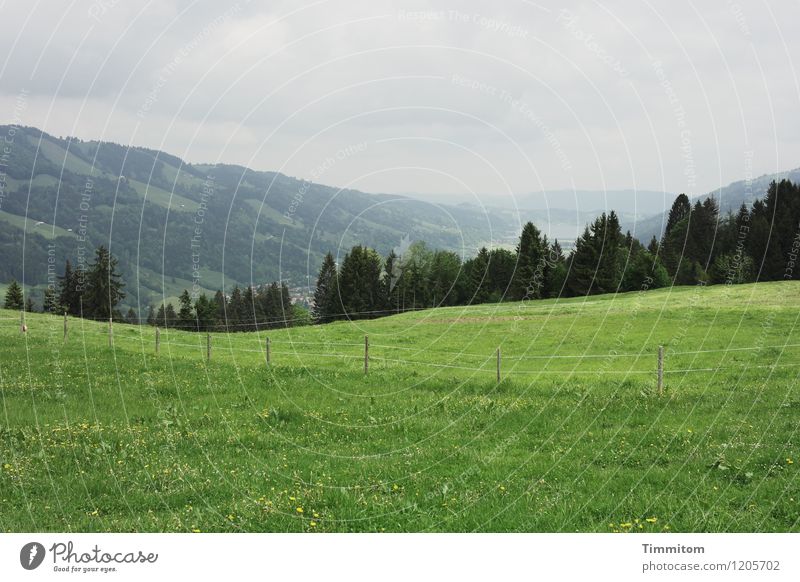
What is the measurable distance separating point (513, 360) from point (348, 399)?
20015 millimetres

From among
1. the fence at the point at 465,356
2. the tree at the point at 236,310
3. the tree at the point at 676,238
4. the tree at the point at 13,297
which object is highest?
the tree at the point at 676,238

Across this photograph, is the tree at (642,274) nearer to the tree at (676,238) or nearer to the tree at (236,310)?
the tree at (676,238)

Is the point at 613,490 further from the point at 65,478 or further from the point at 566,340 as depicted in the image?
the point at 566,340

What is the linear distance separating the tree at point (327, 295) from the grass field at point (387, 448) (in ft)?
216

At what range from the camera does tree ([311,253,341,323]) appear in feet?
331

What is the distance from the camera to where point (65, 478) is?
487 inches

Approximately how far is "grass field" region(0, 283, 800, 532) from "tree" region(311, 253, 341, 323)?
216 feet

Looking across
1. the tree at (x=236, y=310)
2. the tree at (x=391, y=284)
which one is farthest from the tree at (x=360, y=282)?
the tree at (x=236, y=310)

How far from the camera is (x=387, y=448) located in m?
15.7

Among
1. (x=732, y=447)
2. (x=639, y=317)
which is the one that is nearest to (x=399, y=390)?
(x=732, y=447)

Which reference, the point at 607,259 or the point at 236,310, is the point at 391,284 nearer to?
the point at 607,259

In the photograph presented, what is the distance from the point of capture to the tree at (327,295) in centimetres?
10081

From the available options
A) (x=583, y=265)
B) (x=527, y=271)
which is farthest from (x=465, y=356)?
(x=527, y=271)

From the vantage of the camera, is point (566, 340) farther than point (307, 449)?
Yes
